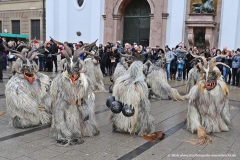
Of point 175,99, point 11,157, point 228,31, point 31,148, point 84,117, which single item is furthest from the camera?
point 228,31

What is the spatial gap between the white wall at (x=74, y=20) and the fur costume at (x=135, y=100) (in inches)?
622

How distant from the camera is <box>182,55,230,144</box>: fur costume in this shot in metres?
5.54

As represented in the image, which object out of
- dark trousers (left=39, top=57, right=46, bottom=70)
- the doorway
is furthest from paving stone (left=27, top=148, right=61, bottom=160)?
the doorway

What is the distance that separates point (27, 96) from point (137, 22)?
52.0ft

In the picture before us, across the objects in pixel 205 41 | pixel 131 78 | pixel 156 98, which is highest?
pixel 205 41

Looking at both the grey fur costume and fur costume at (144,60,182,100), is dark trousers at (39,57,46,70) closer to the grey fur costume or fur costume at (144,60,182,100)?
fur costume at (144,60,182,100)

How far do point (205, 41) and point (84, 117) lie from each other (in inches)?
540

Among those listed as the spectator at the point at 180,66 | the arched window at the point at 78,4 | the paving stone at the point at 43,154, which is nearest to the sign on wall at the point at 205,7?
the spectator at the point at 180,66

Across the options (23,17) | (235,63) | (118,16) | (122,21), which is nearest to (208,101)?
(235,63)

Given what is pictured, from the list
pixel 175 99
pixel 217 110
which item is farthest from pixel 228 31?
pixel 217 110

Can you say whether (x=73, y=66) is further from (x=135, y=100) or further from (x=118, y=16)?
(x=118, y=16)

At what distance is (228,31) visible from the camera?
16.6 metres

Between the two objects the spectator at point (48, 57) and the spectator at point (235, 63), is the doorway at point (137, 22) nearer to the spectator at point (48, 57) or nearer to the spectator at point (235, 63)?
the spectator at point (48, 57)

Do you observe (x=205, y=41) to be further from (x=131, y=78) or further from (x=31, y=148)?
(x=31, y=148)
